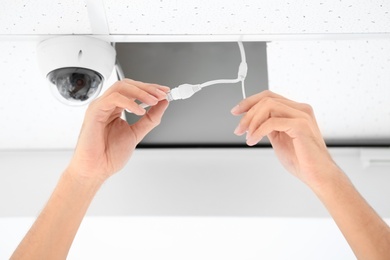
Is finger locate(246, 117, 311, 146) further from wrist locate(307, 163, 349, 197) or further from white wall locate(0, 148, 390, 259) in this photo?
white wall locate(0, 148, 390, 259)

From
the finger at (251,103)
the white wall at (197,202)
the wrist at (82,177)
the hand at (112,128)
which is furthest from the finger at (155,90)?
the white wall at (197,202)

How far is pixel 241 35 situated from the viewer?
136 centimetres

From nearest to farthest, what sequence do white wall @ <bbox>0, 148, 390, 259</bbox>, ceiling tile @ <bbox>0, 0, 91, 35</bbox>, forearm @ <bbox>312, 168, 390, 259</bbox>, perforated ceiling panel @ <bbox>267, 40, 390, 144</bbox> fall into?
1. forearm @ <bbox>312, 168, 390, 259</bbox>
2. ceiling tile @ <bbox>0, 0, 91, 35</bbox>
3. perforated ceiling panel @ <bbox>267, 40, 390, 144</bbox>
4. white wall @ <bbox>0, 148, 390, 259</bbox>

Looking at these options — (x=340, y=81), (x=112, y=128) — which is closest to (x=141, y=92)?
(x=112, y=128)

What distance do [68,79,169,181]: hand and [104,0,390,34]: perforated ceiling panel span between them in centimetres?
19

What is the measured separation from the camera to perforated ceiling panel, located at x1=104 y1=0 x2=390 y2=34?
48.4 inches

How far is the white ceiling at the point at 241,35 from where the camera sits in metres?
1.24

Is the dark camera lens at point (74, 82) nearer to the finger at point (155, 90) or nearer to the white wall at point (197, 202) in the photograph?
the finger at point (155, 90)

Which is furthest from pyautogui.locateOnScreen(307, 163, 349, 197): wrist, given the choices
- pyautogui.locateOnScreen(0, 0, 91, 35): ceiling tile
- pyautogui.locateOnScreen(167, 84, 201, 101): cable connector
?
pyautogui.locateOnScreen(0, 0, 91, 35): ceiling tile

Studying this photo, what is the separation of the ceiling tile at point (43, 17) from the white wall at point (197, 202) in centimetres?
65

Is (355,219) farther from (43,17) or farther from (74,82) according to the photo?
(43,17)

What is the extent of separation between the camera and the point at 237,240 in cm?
185

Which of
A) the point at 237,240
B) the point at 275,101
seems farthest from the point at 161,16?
the point at 237,240

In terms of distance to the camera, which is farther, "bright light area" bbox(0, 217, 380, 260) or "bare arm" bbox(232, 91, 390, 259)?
"bright light area" bbox(0, 217, 380, 260)
